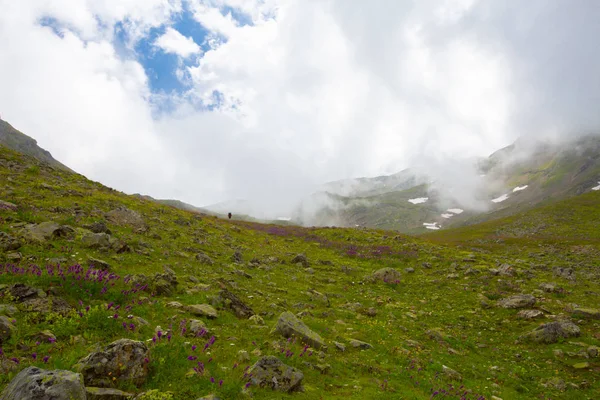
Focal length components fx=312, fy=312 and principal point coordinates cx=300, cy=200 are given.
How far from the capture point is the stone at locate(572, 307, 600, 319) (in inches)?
819

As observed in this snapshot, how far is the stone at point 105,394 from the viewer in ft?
22.0

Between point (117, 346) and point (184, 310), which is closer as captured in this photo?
point (117, 346)

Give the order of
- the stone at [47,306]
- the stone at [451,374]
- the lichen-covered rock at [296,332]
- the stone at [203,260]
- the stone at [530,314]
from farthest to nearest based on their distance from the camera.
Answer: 1. the stone at [203,260]
2. the stone at [530,314]
3. the stone at [451,374]
4. the lichen-covered rock at [296,332]
5. the stone at [47,306]

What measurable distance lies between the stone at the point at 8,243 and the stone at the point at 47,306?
5.09 metres

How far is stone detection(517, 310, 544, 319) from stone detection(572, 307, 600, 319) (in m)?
2.00

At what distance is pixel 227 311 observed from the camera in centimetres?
1516

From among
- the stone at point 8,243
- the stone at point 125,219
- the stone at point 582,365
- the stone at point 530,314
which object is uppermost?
the stone at point 125,219

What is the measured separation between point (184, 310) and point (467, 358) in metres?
14.6

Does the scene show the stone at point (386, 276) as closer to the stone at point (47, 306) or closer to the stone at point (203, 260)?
the stone at point (203, 260)

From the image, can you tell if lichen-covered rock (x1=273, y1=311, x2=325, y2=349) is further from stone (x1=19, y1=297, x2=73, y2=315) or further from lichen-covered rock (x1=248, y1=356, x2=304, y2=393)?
stone (x1=19, y1=297, x2=73, y2=315)

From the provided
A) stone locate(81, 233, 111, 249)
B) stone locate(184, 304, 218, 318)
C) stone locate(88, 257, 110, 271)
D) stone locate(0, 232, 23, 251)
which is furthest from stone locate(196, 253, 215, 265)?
stone locate(0, 232, 23, 251)

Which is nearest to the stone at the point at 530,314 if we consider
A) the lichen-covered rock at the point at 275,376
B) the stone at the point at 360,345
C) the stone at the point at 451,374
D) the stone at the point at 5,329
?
the stone at the point at 451,374

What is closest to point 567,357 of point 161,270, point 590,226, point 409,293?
point 409,293

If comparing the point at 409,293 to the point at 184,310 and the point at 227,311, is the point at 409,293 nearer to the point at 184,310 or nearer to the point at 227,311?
the point at 227,311
